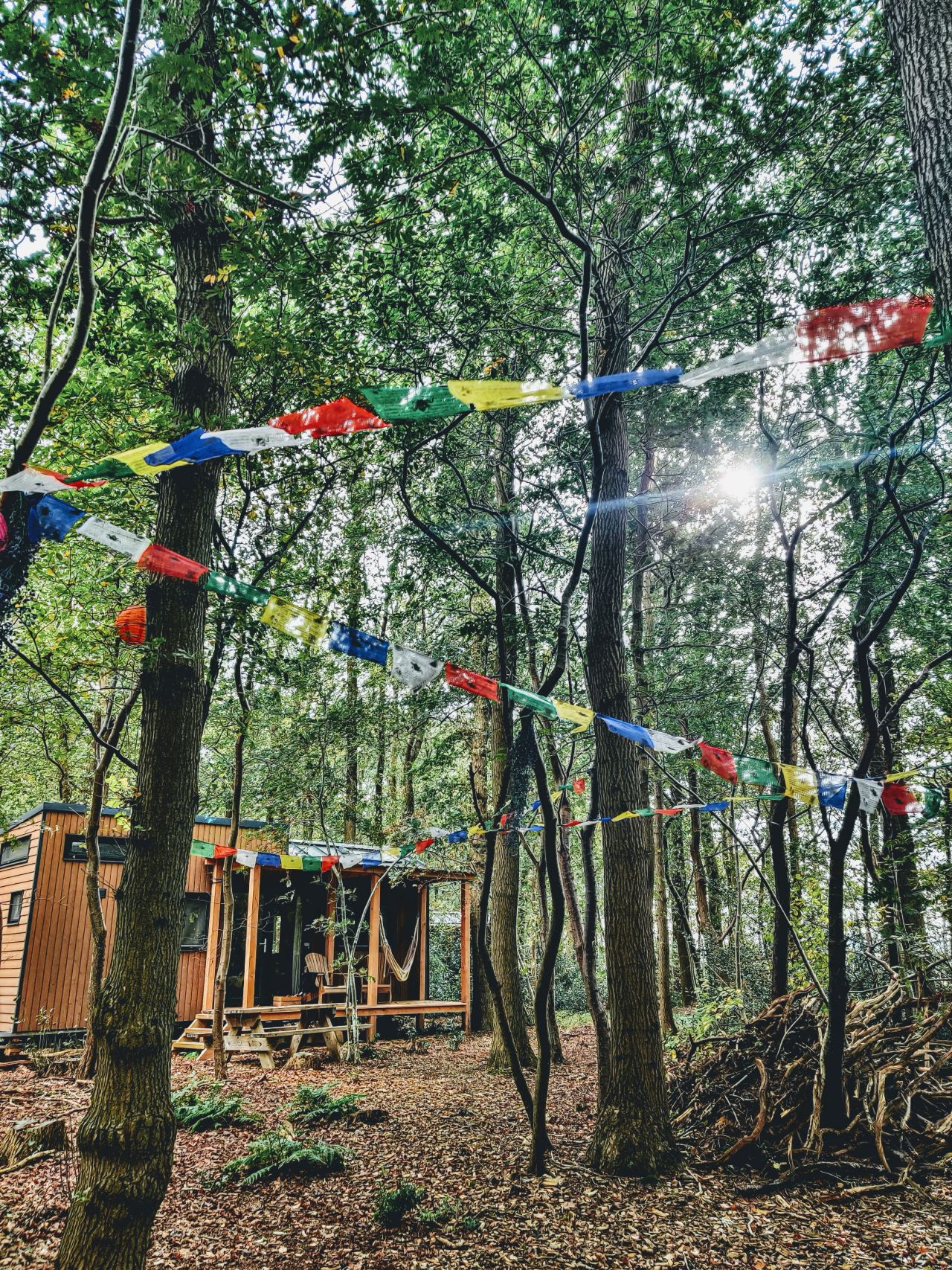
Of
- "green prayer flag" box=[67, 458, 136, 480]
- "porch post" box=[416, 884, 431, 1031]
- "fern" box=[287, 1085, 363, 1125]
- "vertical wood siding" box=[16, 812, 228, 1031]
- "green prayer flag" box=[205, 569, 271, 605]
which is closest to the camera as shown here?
"green prayer flag" box=[67, 458, 136, 480]

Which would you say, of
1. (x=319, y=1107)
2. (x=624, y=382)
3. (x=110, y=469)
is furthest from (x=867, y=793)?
(x=319, y=1107)

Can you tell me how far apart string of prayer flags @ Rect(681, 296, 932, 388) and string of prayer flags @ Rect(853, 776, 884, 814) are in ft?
9.52

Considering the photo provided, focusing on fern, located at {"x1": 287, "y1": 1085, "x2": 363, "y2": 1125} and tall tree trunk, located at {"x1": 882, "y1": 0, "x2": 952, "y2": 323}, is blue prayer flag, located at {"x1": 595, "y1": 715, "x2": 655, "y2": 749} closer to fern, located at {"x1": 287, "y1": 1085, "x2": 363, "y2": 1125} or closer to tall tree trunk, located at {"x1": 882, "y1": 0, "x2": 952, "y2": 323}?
tall tree trunk, located at {"x1": 882, "y1": 0, "x2": 952, "y2": 323}

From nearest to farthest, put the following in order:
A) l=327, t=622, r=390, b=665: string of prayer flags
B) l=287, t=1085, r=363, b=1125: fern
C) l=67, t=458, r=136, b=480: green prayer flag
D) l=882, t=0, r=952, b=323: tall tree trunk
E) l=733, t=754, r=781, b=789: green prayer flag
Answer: l=882, t=0, r=952, b=323: tall tree trunk
l=67, t=458, r=136, b=480: green prayer flag
l=327, t=622, r=390, b=665: string of prayer flags
l=733, t=754, r=781, b=789: green prayer flag
l=287, t=1085, r=363, b=1125: fern

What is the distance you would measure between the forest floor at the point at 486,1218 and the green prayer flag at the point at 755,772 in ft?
8.49

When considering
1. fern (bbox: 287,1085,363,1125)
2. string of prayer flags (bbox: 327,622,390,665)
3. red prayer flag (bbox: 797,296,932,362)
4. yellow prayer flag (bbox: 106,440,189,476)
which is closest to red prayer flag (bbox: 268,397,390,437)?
yellow prayer flag (bbox: 106,440,189,476)

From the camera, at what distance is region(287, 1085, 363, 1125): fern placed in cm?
619

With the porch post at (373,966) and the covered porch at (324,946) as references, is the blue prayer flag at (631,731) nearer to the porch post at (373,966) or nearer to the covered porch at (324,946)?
the covered porch at (324,946)

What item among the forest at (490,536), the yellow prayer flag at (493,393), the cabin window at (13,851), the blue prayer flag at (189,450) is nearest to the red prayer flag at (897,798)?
the forest at (490,536)

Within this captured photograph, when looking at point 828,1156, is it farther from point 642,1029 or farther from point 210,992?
point 210,992

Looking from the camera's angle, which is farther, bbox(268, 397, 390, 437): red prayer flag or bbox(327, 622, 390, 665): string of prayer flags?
bbox(327, 622, 390, 665): string of prayer flags

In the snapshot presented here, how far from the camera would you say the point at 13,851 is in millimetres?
11938

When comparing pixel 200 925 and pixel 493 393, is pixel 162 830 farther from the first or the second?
pixel 200 925

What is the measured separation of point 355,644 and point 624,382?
2.02 meters
